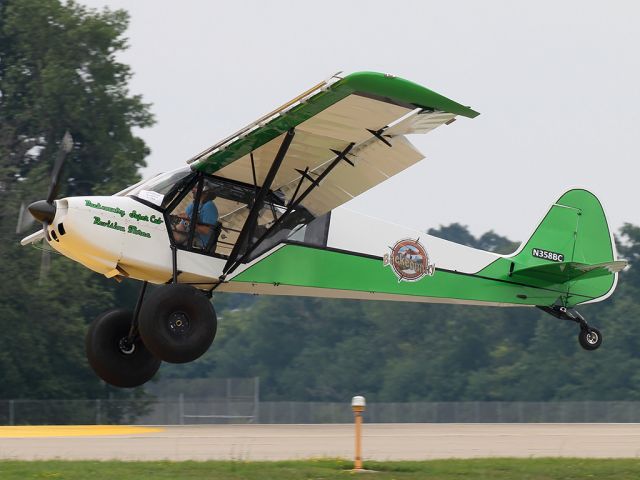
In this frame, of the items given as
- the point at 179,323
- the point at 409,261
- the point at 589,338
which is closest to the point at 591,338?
the point at 589,338

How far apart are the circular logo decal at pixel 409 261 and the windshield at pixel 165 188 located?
10.4ft

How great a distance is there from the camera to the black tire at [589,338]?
19.8 meters

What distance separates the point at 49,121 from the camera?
147 feet

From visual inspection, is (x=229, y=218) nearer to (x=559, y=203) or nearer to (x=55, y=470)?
(x=55, y=470)

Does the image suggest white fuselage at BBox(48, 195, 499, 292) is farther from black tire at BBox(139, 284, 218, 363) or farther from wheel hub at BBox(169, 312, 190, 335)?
wheel hub at BBox(169, 312, 190, 335)

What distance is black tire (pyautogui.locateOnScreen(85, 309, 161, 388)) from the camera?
16.8 m

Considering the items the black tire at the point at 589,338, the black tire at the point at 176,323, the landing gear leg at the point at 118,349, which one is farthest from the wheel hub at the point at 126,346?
the black tire at the point at 589,338

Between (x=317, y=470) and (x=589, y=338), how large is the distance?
8079 mm

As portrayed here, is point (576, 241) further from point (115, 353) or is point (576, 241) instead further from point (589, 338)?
point (115, 353)

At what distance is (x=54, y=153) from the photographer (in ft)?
148

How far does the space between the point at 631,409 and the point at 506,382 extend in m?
26.4

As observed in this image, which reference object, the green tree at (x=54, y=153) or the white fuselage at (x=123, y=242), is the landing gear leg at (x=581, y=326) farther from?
the green tree at (x=54, y=153)

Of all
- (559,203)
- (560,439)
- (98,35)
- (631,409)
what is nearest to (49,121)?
(98,35)

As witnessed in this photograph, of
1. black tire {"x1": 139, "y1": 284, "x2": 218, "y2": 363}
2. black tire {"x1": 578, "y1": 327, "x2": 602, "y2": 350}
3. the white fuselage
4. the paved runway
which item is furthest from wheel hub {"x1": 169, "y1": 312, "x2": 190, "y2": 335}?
black tire {"x1": 578, "y1": 327, "x2": 602, "y2": 350}
